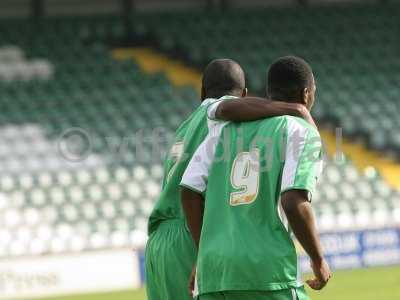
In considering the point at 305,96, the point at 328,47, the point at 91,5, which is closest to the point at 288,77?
the point at 305,96

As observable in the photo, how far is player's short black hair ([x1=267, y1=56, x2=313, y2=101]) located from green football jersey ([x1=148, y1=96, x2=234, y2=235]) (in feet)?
1.15

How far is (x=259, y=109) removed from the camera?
12.9 ft

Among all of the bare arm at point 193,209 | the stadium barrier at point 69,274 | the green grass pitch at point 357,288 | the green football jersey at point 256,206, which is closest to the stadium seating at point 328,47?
the green grass pitch at point 357,288

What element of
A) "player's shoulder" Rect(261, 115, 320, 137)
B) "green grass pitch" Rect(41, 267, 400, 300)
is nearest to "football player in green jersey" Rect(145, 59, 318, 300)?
"player's shoulder" Rect(261, 115, 320, 137)

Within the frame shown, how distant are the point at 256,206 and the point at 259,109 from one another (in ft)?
1.23

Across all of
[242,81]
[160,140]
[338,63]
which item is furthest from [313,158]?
[338,63]

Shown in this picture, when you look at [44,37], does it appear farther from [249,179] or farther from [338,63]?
[249,179]

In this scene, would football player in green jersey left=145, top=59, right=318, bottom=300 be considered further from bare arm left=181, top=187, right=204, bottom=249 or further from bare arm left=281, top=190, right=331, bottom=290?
bare arm left=281, top=190, right=331, bottom=290

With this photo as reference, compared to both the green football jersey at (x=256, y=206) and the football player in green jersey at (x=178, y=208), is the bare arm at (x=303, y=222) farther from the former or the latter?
the football player in green jersey at (x=178, y=208)

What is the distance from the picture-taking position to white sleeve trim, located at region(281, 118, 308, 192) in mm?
3709

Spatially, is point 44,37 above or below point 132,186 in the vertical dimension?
above

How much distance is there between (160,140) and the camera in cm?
1664

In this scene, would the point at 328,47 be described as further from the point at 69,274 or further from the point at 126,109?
the point at 69,274

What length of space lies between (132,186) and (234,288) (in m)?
11.7
